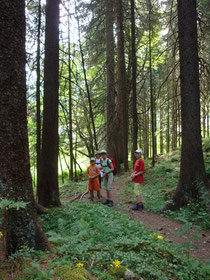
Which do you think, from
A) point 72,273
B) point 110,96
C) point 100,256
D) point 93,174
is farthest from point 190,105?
point 110,96

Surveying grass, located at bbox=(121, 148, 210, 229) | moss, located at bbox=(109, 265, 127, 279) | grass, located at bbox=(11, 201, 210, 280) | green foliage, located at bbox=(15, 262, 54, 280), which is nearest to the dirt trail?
grass, located at bbox=(121, 148, 210, 229)

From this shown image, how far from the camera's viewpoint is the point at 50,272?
7.79 feet

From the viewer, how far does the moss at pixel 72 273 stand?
2462 millimetres

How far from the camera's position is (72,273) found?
2.53 meters

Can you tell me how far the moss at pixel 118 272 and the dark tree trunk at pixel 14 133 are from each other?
115cm

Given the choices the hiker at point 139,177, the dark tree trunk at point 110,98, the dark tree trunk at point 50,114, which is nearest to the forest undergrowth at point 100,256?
the dark tree trunk at point 50,114

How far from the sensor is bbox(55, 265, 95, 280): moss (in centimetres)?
246

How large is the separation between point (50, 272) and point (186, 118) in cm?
599

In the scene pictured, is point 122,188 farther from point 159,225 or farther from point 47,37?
point 47,37

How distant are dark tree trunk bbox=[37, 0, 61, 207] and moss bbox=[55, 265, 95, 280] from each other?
163 inches

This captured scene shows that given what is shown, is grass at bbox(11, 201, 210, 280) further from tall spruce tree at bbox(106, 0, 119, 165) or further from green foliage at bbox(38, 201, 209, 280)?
tall spruce tree at bbox(106, 0, 119, 165)

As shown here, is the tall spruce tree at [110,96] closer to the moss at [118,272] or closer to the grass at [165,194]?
the grass at [165,194]

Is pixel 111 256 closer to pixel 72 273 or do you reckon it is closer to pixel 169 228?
pixel 72 273

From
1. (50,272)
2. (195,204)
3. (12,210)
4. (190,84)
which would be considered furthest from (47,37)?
(195,204)
